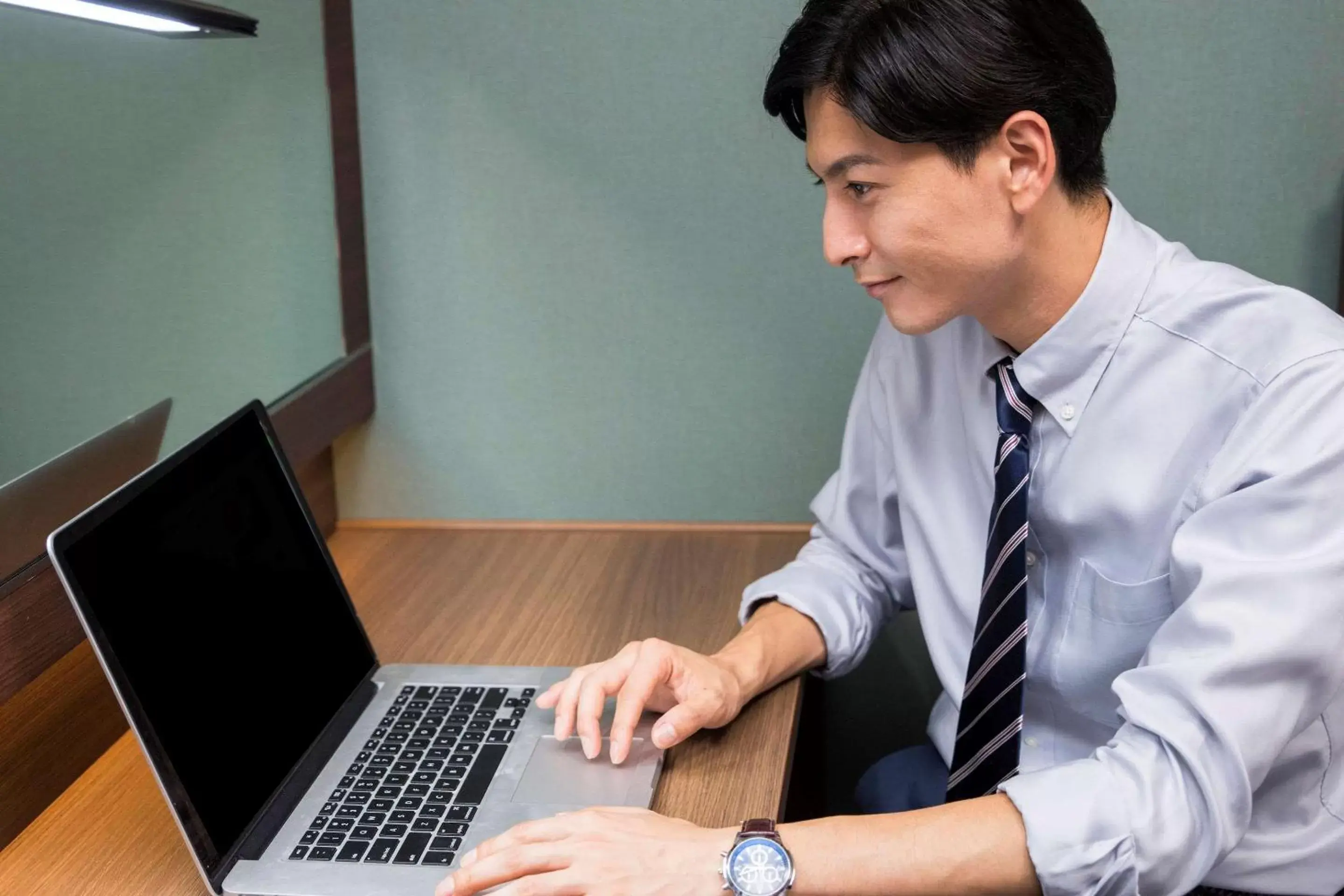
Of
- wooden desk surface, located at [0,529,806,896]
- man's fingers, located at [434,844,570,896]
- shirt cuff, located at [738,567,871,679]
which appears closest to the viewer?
man's fingers, located at [434,844,570,896]

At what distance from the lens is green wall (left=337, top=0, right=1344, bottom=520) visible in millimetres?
1497

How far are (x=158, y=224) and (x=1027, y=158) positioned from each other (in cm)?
78

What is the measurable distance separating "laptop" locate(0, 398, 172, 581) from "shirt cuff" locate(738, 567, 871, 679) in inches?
22.9

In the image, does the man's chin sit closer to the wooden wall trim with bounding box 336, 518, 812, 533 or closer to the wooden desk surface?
the wooden desk surface

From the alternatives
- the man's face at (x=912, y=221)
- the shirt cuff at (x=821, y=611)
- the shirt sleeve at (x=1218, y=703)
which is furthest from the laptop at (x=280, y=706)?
the man's face at (x=912, y=221)

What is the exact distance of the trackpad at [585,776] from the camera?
0.96 metres

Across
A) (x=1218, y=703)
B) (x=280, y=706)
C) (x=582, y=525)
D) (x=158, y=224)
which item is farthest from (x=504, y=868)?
(x=582, y=525)

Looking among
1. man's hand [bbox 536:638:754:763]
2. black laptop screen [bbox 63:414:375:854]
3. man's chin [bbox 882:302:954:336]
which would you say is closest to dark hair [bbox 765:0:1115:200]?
man's chin [bbox 882:302:954:336]

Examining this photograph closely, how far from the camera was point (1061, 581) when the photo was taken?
1.12 meters

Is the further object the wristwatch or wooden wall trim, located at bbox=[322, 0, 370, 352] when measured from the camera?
wooden wall trim, located at bbox=[322, 0, 370, 352]

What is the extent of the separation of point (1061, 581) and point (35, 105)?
0.93m

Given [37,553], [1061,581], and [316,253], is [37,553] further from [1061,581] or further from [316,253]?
[1061,581]

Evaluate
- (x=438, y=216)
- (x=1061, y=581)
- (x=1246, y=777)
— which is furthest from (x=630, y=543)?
(x=1246, y=777)

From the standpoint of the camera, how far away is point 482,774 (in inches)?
39.4
